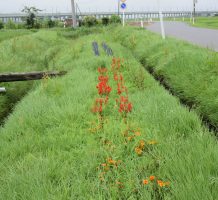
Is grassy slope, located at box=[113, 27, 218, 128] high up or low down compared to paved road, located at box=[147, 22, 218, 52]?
down

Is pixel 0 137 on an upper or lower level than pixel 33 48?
lower

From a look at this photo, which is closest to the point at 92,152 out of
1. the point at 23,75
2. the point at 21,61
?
the point at 23,75

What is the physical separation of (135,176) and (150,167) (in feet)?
0.74

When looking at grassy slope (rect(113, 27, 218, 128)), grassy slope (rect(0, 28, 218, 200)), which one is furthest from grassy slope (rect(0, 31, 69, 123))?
grassy slope (rect(113, 27, 218, 128))

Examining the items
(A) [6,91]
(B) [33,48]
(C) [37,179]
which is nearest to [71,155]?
(C) [37,179]

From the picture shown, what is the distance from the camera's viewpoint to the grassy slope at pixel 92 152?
2.54m

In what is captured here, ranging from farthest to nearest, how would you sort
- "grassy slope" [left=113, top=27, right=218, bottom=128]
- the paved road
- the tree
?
1. the tree
2. the paved road
3. "grassy slope" [left=113, top=27, right=218, bottom=128]

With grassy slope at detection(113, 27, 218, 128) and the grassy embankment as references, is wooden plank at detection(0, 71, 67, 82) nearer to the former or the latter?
the grassy embankment

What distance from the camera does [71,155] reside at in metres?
3.28

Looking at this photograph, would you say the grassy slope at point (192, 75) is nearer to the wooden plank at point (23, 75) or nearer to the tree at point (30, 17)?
the wooden plank at point (23, 75)

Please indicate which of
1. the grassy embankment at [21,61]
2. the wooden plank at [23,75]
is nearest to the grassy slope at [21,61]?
the grassy embankment at [21,61]

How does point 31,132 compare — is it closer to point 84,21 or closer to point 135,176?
point 135,176

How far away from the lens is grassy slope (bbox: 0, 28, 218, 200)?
2535 millimetres

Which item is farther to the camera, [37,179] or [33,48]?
[33,48]
